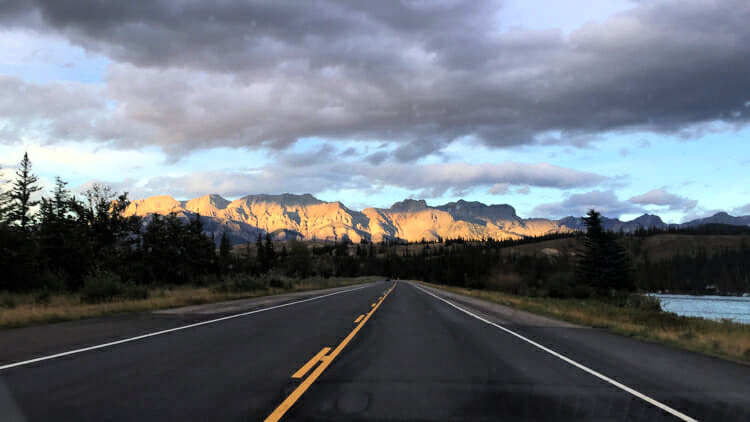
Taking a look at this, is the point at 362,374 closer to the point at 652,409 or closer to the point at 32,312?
the point at 652,409

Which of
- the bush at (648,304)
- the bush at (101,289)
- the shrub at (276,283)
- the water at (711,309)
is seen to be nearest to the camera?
the bush at (101,289)

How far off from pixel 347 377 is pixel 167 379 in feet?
8.54

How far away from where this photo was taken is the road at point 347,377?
5.40 meters

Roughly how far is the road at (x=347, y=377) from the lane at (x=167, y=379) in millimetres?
22

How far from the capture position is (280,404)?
5484mm

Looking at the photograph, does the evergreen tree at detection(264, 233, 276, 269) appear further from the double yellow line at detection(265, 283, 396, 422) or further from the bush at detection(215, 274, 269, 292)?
the double yellow line at detection(265, 283, 396, 422)

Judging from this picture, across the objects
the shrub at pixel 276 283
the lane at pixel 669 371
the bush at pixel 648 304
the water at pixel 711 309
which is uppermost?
the lane at pixel 669 371

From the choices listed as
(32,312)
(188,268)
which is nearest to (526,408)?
(32,312)

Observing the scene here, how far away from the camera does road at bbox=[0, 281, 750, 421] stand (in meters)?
5.40

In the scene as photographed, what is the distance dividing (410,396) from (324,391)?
114cm

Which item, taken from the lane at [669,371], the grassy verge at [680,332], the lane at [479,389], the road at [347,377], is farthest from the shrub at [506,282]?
the lane at [479,389]

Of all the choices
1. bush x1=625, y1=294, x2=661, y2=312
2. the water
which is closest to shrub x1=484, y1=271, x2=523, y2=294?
the water

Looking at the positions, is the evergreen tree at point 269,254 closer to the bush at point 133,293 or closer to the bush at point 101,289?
the bush at point 133,293

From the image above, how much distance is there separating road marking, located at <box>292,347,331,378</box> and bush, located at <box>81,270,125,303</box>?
53.3 ft
